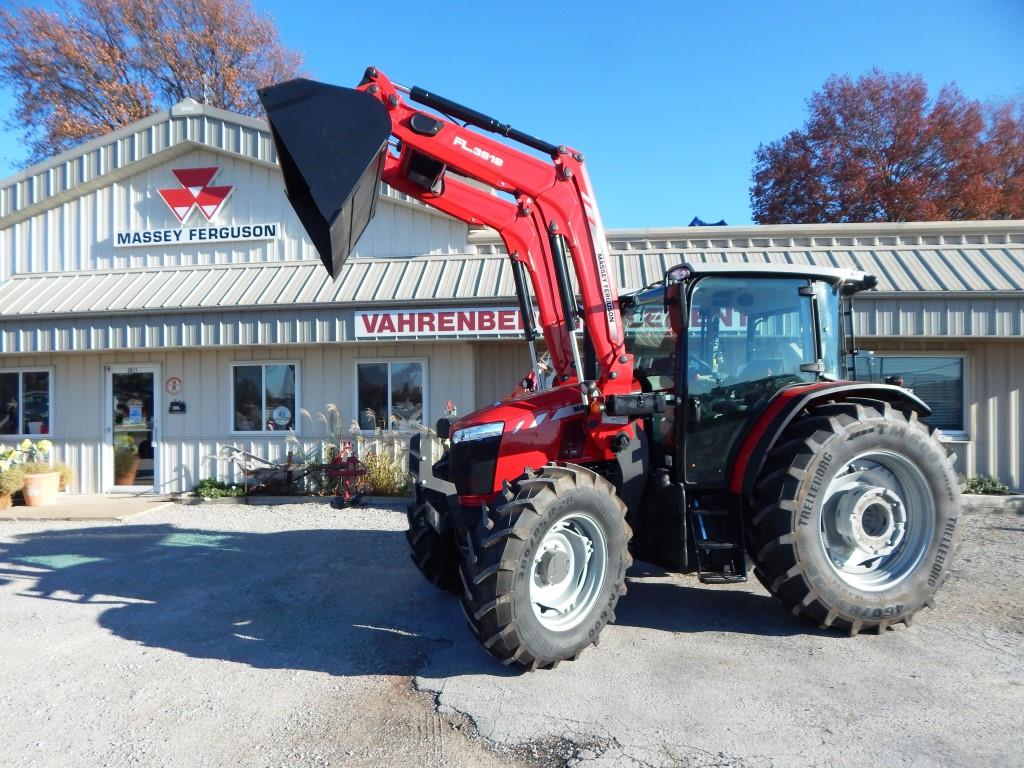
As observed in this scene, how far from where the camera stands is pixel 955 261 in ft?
32.7

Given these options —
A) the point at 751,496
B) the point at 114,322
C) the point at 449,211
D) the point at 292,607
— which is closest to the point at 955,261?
the point at 751,496

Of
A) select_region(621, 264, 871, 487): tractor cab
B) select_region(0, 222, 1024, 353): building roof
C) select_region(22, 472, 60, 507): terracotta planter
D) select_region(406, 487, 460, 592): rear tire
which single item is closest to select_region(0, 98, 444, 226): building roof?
select_region(0, 222, 1024, 353): building roof

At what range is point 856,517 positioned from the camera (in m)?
4.61

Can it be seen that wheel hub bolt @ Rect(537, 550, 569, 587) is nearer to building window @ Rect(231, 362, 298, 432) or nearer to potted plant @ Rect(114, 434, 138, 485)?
building window @ Rect(231, 362, 298, 432)

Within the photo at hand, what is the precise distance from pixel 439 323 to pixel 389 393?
1720mm

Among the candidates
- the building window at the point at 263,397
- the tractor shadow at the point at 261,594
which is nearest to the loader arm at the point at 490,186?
the tractor shadow at the point at 261,594

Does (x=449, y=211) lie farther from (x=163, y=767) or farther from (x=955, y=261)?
(x=955, y=261)

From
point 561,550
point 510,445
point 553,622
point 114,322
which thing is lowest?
point 553,622

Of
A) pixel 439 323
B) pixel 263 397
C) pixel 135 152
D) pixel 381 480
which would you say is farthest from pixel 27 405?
pixel 439 323

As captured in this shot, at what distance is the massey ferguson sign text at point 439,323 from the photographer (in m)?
9.65

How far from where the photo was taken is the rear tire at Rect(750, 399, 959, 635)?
169 inches

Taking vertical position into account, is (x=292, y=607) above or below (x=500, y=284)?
below

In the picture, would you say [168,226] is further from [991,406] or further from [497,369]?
[991,406]

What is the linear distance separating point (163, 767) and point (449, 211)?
137 inches
